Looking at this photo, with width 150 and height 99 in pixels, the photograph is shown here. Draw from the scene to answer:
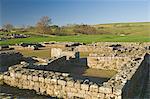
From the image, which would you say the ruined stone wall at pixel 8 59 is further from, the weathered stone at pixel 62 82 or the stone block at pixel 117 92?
the stone block at pixel 117 92

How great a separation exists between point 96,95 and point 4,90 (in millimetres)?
5532

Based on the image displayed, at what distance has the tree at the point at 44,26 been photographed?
90.8 metres

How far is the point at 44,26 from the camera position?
92.4 metres

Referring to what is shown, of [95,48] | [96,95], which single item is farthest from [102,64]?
[95,48]

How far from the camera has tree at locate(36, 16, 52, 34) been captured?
90.8m

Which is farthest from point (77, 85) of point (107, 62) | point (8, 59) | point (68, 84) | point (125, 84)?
point (8, 59)

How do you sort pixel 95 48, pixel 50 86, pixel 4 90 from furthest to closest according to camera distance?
pixel 95 48, pixel 4 90, pixel 50 86

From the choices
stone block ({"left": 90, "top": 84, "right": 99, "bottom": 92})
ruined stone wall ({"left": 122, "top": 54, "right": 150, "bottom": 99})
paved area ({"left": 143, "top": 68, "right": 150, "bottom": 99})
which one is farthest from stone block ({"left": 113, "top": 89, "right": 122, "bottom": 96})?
paved area ({"left": 143, "top": 68, "right": 150, "bottom": 99})

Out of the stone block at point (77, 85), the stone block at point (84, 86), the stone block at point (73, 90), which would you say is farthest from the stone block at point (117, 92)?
the stone block at point (73, 90)

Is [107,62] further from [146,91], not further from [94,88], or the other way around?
[94,88]

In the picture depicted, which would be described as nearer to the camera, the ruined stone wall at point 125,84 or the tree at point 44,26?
the ruined stone wall at point 125,84

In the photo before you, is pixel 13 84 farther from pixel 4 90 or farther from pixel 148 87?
pixel 148 87

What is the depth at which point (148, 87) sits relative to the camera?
1823cm

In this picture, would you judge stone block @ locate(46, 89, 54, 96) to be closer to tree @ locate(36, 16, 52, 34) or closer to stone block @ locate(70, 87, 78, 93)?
stone block @ locate(70, 87, 78, 93)
